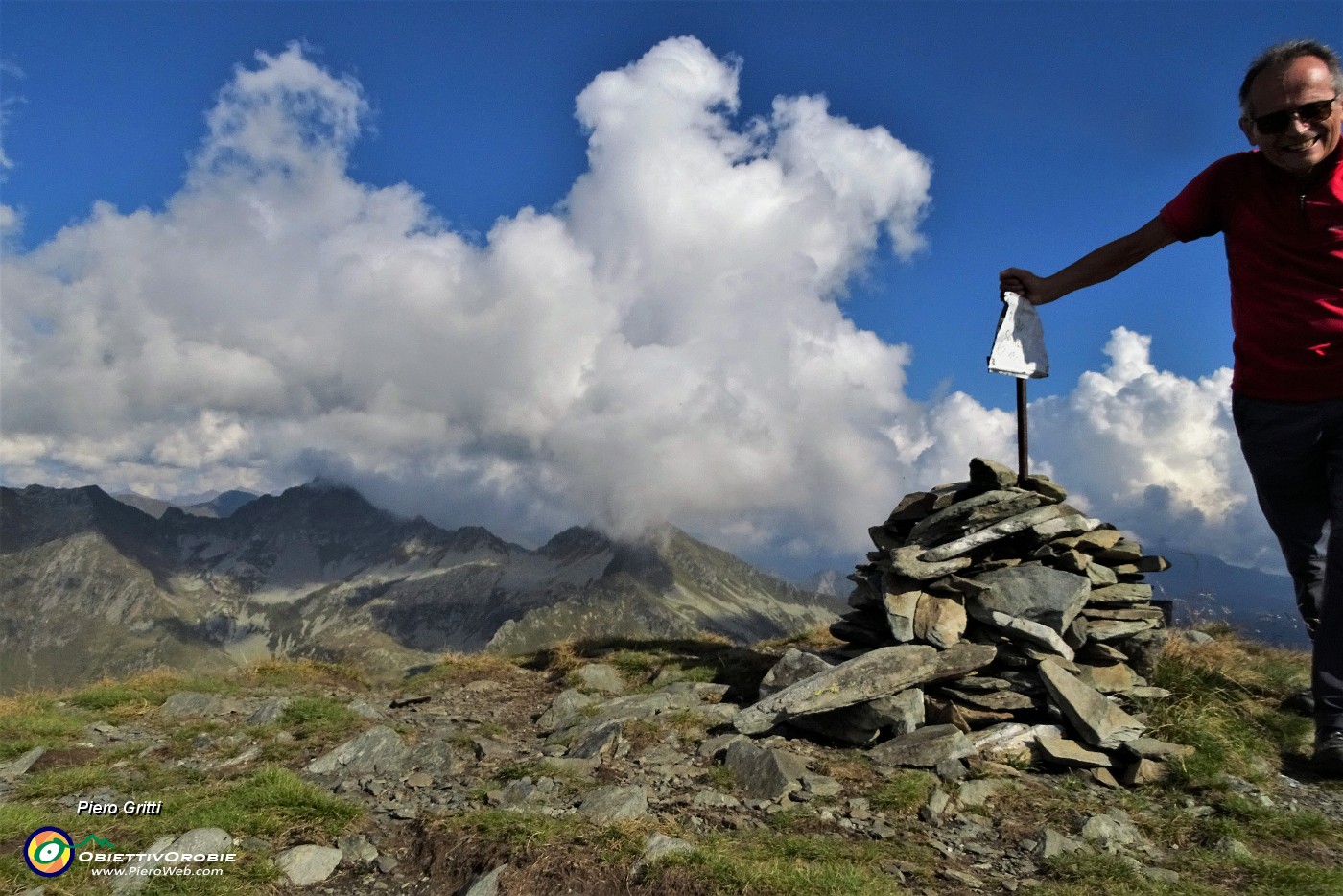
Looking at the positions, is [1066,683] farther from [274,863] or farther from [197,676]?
[197,676]

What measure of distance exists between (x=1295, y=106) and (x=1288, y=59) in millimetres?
349

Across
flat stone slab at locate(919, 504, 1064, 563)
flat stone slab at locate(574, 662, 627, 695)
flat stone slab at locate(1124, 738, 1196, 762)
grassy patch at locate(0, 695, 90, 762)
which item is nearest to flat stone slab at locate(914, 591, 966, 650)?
flat stone slab at locate(919, 504, 1064, 563)

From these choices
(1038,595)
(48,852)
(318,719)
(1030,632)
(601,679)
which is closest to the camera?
(48,852)

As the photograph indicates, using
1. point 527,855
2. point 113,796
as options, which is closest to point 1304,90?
point 527,855

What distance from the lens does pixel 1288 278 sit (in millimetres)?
5543

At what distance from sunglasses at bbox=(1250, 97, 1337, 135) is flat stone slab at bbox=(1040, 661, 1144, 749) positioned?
20.2 feet

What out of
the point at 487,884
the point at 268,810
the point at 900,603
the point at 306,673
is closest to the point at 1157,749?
the point at 900,603

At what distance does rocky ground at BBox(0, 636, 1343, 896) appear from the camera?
5605 mm

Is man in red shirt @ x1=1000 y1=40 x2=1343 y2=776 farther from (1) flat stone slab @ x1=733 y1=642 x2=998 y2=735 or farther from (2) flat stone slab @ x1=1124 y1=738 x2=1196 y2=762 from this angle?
(1) flat stone slab @ x1=733 y1=642 x2=998 y2=735

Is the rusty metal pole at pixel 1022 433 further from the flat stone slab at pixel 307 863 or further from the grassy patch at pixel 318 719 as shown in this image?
the grassy patch at pixel 318 719

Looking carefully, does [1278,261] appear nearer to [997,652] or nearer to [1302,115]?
[1302,115]

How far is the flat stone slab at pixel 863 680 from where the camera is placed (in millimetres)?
9094

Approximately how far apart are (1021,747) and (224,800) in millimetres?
8316

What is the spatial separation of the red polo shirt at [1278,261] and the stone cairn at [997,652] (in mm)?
4367
